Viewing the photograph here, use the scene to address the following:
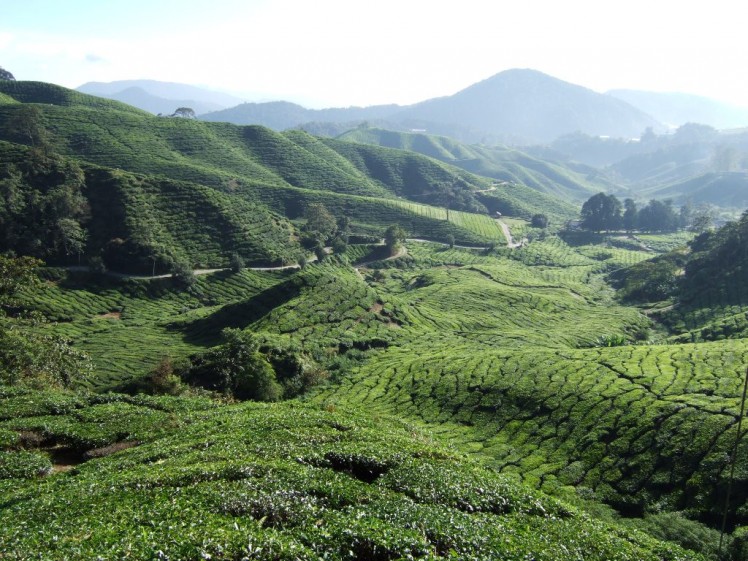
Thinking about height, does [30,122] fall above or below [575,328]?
above

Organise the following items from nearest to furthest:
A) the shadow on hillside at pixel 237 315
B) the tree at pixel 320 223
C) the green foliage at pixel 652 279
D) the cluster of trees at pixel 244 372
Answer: the cluster of trees at pixel 244 372 → the shadow on hillside at pixel 237 315 → the green foliage at pixel 652 279 → the tree at pixel 320 223

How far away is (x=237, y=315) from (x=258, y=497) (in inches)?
2570

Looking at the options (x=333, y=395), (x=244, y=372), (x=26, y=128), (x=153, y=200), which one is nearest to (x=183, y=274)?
(x=153, y=200)

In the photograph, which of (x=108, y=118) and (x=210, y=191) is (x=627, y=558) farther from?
(x=108, y=118)

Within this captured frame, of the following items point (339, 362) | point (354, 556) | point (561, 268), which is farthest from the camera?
point (561, 268)

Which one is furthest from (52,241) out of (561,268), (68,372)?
(561,268)

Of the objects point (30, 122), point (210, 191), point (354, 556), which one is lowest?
point (354, 556)

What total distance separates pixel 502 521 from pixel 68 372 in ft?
140

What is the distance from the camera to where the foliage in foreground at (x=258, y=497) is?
47.6ft

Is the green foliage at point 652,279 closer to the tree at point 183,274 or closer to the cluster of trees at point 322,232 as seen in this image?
the cluster of trees at point 322,232

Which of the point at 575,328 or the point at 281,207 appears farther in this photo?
the point at 281,207

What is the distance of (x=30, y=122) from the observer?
152 meters

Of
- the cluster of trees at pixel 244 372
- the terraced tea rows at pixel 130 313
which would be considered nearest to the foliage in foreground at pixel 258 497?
the cluster of trees at pixel 244 372

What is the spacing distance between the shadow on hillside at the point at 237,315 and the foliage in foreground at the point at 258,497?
4757 centimetres
